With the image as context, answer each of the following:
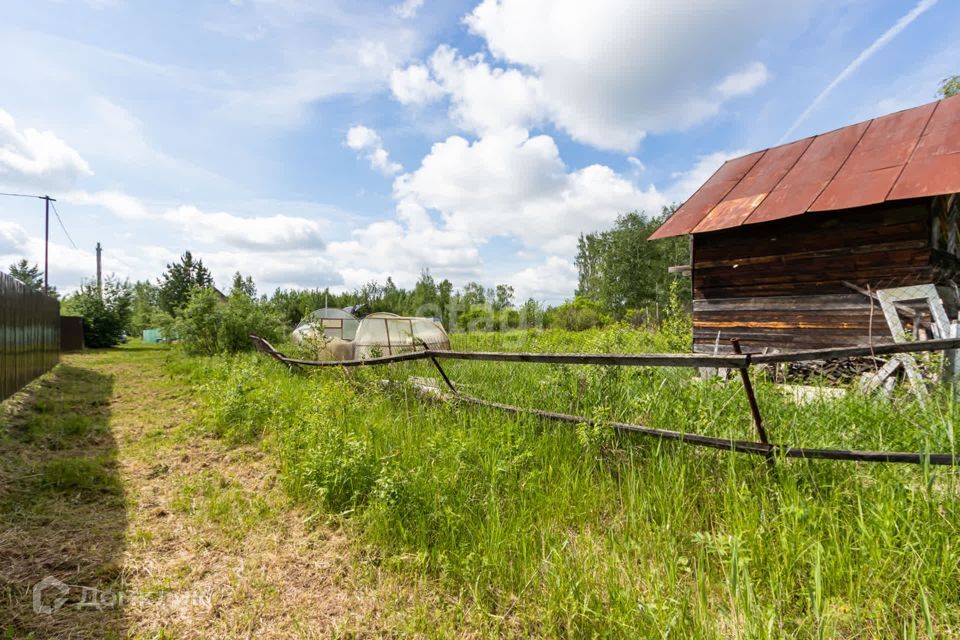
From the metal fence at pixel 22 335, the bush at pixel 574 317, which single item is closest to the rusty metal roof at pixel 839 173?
the metal fence at pixel 22 335

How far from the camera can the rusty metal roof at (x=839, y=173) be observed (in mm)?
6309

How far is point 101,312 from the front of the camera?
2261 cm

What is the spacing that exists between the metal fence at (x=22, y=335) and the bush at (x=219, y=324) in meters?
3.02

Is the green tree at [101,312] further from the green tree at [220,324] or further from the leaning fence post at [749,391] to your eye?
the leaning fence post at [749,391]

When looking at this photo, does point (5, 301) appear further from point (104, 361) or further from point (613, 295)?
point (613, 295)

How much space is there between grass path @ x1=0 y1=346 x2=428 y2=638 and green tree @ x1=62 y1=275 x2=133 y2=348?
2258 centimetres

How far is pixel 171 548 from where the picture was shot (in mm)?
2898

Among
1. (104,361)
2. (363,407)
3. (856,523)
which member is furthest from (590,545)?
(104,361)

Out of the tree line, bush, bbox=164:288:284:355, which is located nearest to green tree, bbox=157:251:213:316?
the tree line

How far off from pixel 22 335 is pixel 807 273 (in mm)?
15055

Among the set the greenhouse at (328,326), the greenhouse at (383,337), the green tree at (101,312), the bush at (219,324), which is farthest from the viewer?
the green tree at (101,312)

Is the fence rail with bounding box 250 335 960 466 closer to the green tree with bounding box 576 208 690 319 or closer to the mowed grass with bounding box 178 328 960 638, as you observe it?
the mowed grass with bounding box 178 328 960 638

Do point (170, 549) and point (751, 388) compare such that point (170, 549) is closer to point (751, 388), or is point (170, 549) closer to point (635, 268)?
point (751, 388)

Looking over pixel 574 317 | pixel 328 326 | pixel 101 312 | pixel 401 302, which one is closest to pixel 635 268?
pixel 574 317
